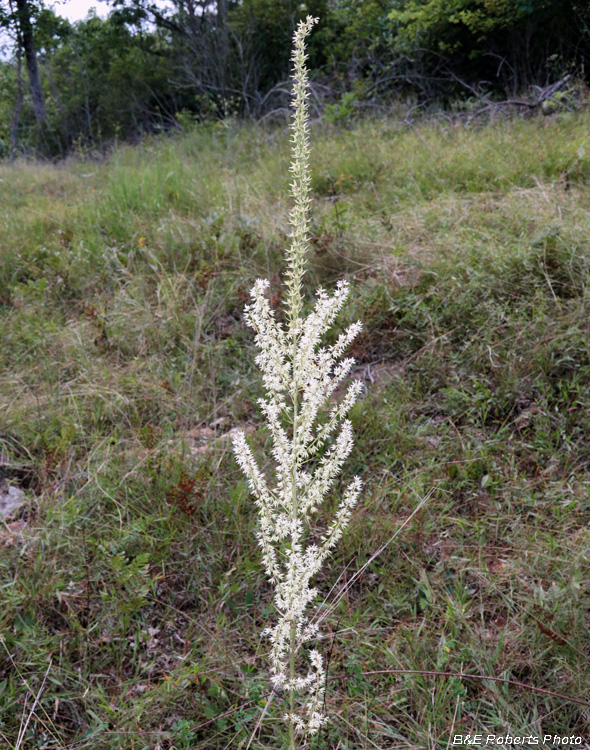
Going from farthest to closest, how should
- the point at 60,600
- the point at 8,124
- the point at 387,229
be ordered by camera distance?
the point at 8,124 < the point at 387,229 < the point at 60,600

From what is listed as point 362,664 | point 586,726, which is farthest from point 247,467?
point 586,726

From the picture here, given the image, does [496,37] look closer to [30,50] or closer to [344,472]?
[344,472]

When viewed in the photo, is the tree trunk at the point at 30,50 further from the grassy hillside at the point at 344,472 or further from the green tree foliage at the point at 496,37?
the grassy hillside at the point at 344,472

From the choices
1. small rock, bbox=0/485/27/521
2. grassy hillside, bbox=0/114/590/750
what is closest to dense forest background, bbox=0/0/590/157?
grassy hillside, bbox=0/114/590/750

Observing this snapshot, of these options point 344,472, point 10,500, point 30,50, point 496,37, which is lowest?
point 344,472

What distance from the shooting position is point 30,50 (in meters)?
18.1

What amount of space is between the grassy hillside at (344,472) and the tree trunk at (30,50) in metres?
16.3

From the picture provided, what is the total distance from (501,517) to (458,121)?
7.08 m

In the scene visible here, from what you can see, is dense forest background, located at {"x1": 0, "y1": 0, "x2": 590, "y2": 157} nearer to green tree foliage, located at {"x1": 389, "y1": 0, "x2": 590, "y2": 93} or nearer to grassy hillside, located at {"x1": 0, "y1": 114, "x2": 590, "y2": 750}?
green tree foliage, located at {"x1": 389, "y1": 0, "x2": 590, "y2": 93}

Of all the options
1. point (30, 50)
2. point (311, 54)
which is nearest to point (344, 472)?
point (311, 54)

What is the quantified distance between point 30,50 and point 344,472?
847 inches

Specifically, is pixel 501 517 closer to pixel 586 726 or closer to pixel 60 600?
pixel 586 726

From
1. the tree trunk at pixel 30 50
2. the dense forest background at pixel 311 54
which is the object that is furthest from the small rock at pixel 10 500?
the tree trunk at pixel 30 50

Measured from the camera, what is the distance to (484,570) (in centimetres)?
241
